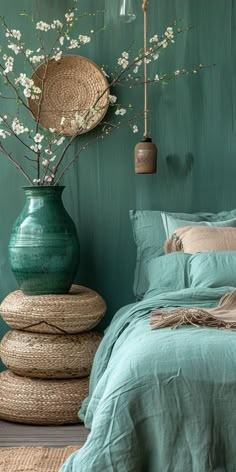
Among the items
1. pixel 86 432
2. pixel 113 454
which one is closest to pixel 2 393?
pixel 86 432

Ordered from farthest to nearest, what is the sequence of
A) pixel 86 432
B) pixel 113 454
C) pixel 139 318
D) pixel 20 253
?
pixel 20 253 < pixel 86 432 < pixel 139 318 < pixel 113 454

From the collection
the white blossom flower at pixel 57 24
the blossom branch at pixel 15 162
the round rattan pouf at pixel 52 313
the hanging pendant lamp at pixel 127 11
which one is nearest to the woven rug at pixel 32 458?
the round rattan pouf at pixel 52 313

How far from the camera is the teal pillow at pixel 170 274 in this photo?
4219 mm

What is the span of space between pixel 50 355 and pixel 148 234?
3.23ft

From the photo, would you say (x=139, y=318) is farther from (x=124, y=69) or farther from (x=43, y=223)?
(x=124, y=69)

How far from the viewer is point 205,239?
4.36 m

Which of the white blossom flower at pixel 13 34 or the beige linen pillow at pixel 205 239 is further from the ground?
the white blossom flower at pixel 13 34

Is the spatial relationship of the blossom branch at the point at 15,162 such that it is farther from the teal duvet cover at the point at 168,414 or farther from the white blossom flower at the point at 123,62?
the teal duvet cover at the point at 168,414

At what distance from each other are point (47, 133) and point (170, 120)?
2.49 feet

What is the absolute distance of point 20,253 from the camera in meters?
4.51

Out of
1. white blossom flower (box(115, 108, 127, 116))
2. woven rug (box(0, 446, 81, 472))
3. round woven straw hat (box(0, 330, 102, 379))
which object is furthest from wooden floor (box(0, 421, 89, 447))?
white blossom flower (box(115, 108, 127, 116))

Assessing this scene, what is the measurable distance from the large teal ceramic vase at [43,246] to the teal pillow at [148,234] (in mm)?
429

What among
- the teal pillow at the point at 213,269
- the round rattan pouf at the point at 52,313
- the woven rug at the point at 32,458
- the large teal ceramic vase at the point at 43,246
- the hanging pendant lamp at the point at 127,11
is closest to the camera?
the woven rug at the point at 32,458

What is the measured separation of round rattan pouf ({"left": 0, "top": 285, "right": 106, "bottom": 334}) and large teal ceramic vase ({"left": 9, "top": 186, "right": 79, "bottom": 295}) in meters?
0.12
